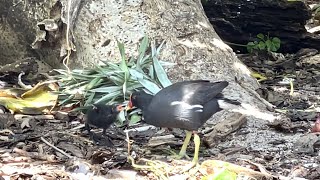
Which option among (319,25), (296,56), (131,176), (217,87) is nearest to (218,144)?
(217,87)

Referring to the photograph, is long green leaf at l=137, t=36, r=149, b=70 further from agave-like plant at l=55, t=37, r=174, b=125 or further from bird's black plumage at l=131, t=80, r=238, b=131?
bird's black plumage at l=131, t=80, r=238, b=131

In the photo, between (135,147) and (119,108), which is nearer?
(135,147)

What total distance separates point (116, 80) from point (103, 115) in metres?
0.90

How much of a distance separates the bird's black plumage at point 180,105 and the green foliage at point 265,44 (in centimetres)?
455

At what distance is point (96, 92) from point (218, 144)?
4.51 feet

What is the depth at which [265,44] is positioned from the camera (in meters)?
9.51

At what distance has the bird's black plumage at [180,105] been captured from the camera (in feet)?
15.9

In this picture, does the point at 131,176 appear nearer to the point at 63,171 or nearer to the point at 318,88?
the point at 63,171

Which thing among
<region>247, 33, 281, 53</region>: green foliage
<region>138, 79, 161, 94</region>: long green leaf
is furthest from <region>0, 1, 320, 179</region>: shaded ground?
<region>247, 33, 281, 53</region>: green foliage

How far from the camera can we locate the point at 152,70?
255 inches

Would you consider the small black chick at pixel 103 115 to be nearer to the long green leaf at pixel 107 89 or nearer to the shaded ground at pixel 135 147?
the shaded ground at pixel 135 147

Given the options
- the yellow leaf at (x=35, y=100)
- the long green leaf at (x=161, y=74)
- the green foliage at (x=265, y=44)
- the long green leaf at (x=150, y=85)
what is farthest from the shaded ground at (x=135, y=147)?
the green foliage at (x=265, y=44)

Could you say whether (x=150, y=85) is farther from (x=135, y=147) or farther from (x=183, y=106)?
(x=183, y=106)

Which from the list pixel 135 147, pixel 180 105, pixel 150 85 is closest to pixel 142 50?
pixel 150 85
